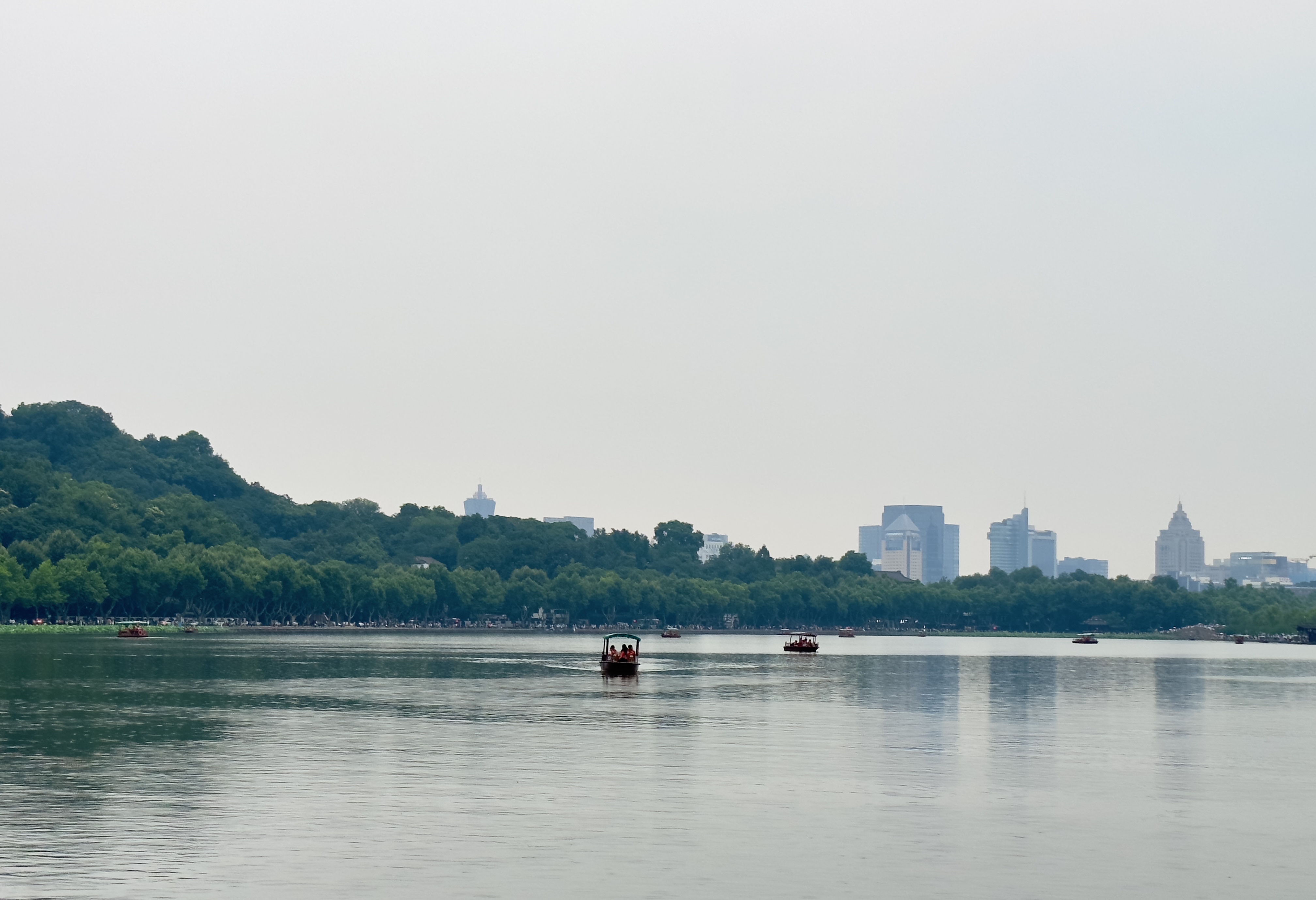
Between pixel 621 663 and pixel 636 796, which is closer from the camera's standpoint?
pixel 636 796

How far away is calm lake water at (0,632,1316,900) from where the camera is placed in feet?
129

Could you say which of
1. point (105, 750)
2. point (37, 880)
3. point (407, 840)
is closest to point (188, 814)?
point (407, 840)

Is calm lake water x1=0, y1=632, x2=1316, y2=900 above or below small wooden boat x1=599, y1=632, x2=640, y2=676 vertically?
below

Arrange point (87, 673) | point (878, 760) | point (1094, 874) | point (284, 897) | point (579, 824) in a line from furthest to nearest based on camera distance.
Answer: point (87, 673) → point (878, 760) → point (579, 824) → point (1094, 874) → point (284, 897)

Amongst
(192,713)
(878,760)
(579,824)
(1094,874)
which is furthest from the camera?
(192,713)

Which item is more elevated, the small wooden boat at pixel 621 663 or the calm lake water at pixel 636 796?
the small wooden boat at pixel 621 663

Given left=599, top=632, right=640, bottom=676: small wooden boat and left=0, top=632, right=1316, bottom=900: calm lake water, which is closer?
left=0, top=632, right=1316, bottom=900: calm lake water

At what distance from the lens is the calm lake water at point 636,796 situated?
129 ft

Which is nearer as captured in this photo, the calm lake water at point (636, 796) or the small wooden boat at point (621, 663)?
the calm lake water at point (636, 796)

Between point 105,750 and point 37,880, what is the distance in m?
28.8

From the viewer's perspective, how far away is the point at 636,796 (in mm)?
53969

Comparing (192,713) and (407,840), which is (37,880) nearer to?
(407,840)

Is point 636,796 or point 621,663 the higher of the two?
point 621,663

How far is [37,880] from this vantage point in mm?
36812
